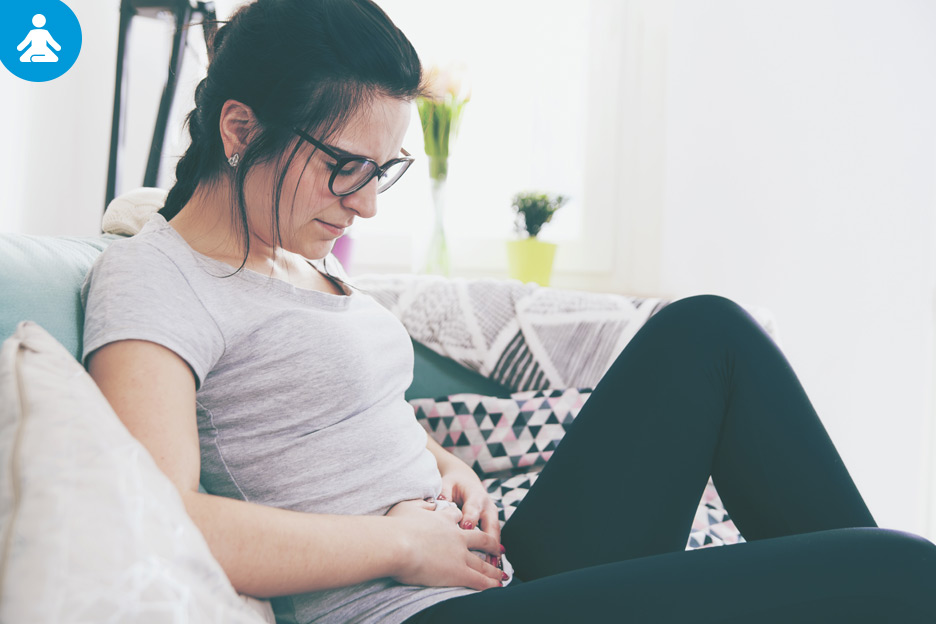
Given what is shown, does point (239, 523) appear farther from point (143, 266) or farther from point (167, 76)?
point (167, 76)

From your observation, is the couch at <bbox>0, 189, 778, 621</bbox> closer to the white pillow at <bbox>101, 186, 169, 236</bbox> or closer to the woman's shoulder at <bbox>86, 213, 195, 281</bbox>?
the white pillow at <bbox>101, 186, 169, 236</bbox>

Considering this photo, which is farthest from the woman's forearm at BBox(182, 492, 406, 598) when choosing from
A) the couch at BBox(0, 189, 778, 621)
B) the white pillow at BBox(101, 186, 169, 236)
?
the white pillow at BBox(101, 186, 169, 236)

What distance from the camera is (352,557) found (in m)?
0.65

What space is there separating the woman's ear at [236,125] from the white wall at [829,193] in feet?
4.70

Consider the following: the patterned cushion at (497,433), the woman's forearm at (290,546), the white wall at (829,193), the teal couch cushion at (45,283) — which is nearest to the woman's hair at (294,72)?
the teal couch cushion at (45,283)

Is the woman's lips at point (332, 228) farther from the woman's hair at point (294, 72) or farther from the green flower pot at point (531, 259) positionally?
the green flower pot at point (531, 259)

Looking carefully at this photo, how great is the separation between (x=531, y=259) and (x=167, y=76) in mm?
928

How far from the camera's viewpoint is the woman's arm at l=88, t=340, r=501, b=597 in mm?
584

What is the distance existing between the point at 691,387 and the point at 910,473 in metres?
1.47

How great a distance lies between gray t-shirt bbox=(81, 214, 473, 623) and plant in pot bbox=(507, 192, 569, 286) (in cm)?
101

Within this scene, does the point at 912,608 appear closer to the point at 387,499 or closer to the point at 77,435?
the point at 387,499

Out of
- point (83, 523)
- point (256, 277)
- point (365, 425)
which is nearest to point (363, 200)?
point (256, 277)

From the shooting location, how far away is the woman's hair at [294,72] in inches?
29.1

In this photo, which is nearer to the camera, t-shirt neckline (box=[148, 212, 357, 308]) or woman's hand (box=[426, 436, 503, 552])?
t-shirt neckline (box=[148, 212, 357, 308])
